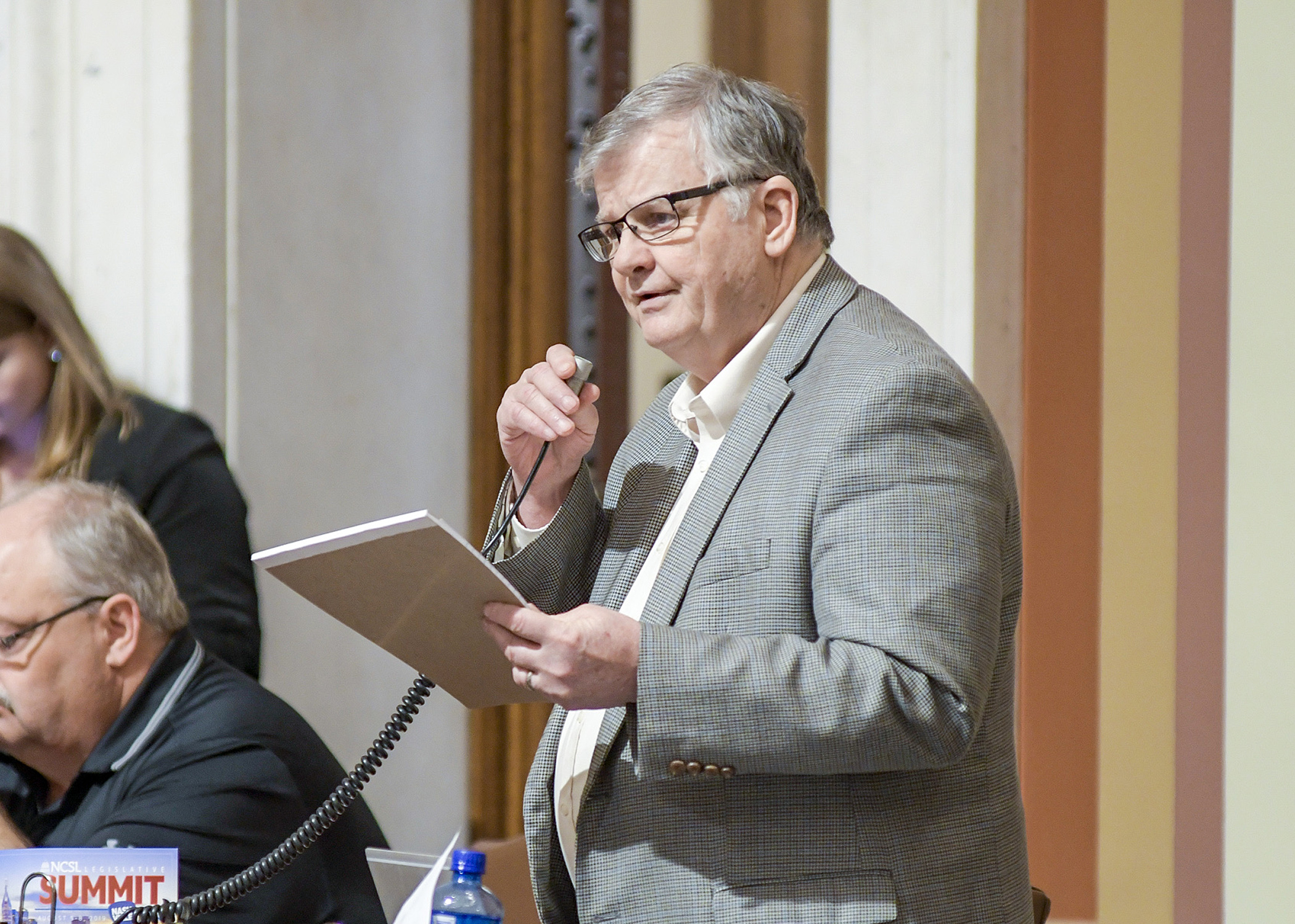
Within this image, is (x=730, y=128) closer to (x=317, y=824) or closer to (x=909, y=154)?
(x=317, y=824)

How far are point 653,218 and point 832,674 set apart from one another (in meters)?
0.62

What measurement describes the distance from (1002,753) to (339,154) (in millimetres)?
2822

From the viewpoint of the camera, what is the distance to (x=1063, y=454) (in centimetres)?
280

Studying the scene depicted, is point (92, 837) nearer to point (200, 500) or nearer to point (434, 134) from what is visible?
point (200, 500)

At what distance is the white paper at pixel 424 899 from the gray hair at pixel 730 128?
2.64 feet

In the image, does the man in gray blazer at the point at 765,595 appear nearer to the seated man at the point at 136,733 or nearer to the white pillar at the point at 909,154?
the seated man at the point at 136,733

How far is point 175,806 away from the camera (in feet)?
7.03

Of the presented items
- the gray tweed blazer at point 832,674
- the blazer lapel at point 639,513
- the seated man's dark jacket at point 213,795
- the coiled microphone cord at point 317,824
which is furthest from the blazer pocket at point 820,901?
the seated man's dark jacket at point 213,795

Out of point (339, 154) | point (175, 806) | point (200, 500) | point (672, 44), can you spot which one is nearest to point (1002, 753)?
point (175, 806)

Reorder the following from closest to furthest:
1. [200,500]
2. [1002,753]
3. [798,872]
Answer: [798,872] < [1002,753] < [200,500]

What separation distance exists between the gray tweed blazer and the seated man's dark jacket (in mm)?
714

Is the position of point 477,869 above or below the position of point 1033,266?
below

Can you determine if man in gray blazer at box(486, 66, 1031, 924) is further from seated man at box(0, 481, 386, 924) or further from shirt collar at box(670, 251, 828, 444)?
seated man at box(0, 481, 386, 924)

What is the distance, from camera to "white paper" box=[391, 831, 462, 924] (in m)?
1.58
